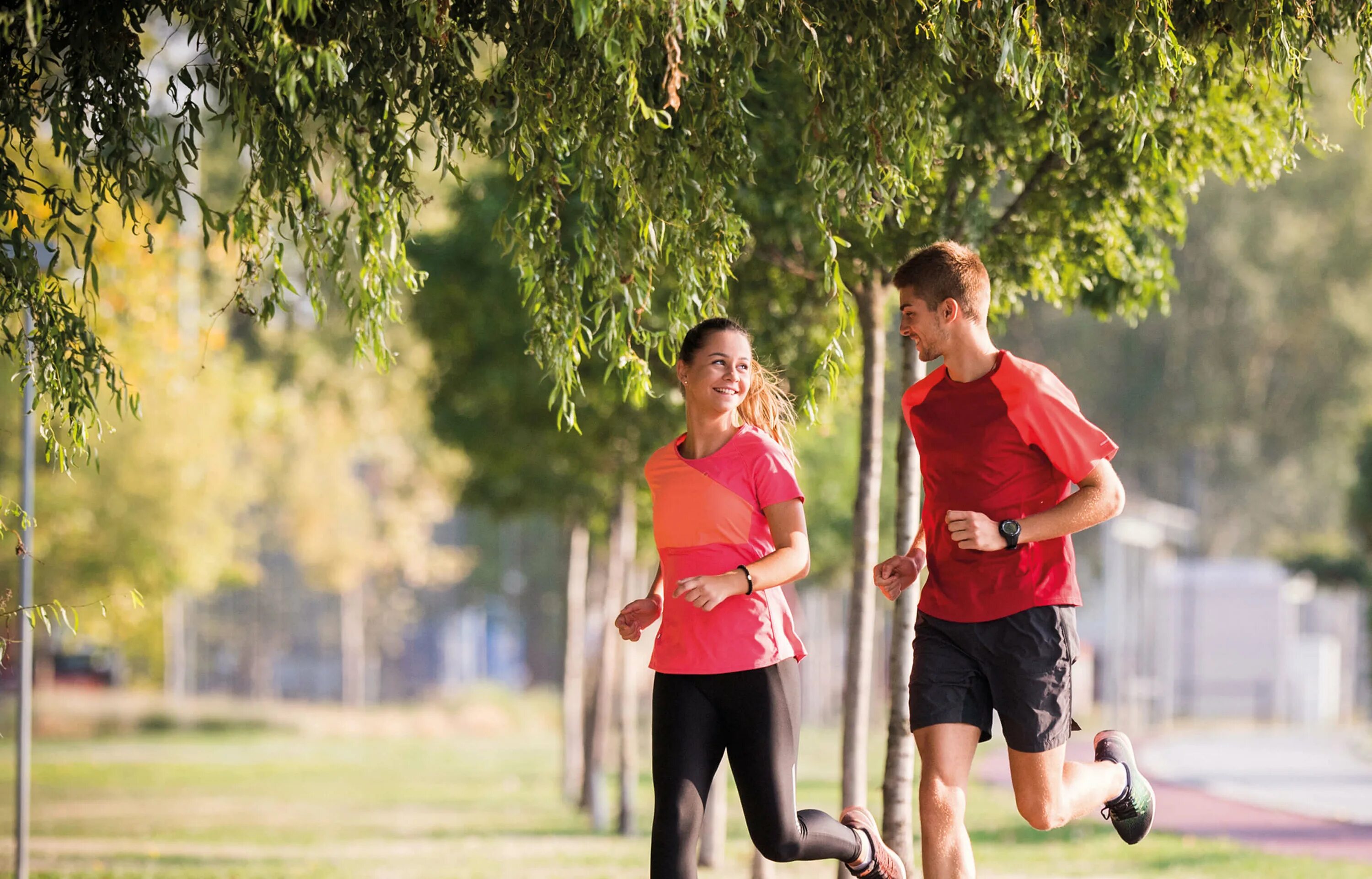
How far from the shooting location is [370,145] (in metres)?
5.49

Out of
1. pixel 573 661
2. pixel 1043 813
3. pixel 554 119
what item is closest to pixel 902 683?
pixel 1043 813

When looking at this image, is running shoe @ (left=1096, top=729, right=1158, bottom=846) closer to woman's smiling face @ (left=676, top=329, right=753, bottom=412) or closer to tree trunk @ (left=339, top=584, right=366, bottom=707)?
woman's smiling face @ (left=676, top=329, right=753, bottom=412)

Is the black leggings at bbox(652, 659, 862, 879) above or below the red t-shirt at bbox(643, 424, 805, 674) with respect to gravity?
below

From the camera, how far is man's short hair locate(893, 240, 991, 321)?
5035mm

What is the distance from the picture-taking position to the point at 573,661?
19234 mm

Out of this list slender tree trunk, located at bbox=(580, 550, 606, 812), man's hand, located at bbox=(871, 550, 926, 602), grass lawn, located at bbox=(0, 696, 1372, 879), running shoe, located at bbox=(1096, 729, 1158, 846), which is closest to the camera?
man's hand, located at bbox=(871, 550, 926, 602)

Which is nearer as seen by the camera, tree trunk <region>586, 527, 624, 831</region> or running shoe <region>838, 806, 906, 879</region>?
running shoe <region>838, 806, 906, 879</region>

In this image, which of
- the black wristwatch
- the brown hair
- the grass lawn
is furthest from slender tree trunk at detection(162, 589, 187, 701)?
the black wristwatch

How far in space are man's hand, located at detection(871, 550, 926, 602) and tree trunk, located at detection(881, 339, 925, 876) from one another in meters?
1.58

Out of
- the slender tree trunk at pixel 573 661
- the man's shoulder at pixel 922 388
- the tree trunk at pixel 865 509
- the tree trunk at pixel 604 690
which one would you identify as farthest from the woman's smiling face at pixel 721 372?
the slender tree trunk at pixel 573 661

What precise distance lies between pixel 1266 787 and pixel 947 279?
17100 millimetres

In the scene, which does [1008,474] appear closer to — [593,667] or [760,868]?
[760,868]

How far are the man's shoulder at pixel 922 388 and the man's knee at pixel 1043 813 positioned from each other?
127cm

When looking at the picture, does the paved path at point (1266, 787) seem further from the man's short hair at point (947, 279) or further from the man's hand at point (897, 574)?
the man's short hair at point (947, 279)
